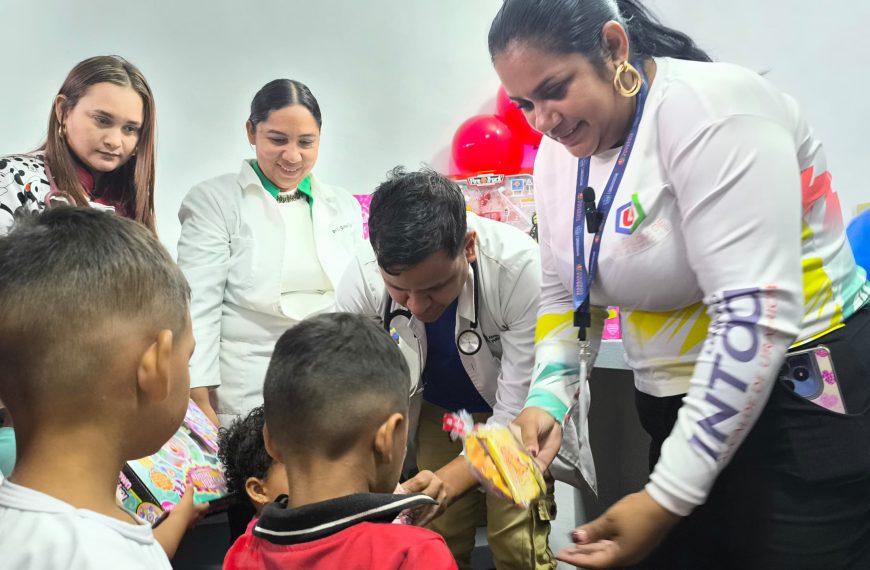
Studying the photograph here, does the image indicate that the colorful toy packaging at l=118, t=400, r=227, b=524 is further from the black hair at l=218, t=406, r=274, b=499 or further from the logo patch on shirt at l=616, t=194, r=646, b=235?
the logo patch on shirt at l=616, t=194, r=646, b=235

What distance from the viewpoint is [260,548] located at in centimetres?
103

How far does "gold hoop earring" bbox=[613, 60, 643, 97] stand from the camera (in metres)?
1.12

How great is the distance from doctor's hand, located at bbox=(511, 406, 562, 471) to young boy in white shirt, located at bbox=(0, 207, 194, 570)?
60 centimetres

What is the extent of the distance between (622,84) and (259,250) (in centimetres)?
159

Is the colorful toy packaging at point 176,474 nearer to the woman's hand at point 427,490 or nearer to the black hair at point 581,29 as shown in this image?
the woman's hand at point 427,490

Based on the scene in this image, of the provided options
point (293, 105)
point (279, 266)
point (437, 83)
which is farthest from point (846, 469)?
point (437, 83)

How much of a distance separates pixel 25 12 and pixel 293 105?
1051 mm

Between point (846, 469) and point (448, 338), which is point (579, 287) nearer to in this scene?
point (846, 469)

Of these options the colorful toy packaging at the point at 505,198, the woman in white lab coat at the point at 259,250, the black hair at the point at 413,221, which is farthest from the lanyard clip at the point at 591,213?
the colorful toy packaging at the point at 505,198

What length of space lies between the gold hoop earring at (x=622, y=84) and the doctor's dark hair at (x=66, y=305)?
71 cm

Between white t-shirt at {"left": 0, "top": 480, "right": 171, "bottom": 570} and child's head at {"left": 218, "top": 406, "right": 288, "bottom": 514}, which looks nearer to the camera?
white t-shirt at {"left": 0, "top": 480, "right": 171, "bottom": 570}

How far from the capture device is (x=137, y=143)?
2.43 m

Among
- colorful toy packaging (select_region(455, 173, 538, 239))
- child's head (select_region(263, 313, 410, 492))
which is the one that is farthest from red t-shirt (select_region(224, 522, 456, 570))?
colorful toy packaging (select_region(455, 173, 538, 239))

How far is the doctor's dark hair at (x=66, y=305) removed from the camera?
2.85ft
